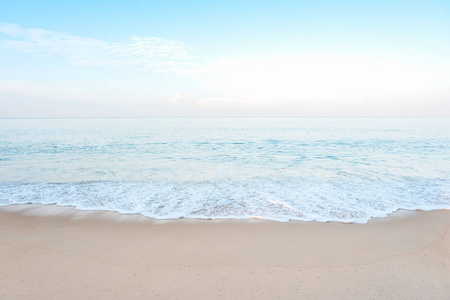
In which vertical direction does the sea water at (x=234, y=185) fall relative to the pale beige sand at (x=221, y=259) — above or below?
below

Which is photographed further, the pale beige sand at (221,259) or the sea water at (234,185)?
the sea water at (234,185)

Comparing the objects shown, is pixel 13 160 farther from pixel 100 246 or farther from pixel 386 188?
pixel 386 188

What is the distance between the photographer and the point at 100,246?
4602 millimetres

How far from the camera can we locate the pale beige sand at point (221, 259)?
3359 millimetres

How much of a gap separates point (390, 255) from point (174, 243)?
151 inches

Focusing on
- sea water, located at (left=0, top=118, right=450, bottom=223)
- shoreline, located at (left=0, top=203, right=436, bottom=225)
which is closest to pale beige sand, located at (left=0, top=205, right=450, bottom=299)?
shoreline, located at (left=0, top=203, right=436, bottom=225)

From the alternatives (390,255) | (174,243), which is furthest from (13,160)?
(390,255)

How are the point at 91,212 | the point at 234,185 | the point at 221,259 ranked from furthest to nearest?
the point at 234,185, the point at 91,212, the point at 221,259

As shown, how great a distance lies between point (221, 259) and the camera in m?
4.15

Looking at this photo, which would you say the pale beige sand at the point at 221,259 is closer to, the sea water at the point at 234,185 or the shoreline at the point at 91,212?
the shoreline at the point at 91,212

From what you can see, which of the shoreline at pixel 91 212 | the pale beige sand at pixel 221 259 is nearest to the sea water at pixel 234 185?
the shoreline at pixel 91 212

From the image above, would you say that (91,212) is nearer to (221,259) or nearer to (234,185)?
(221,259)

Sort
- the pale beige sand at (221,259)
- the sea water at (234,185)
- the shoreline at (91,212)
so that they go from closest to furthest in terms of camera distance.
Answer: the pale beige sand at (221,259) → the shoreline at (91,212) → the sea water at (234,185)

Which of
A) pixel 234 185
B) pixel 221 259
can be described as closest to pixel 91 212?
pixel 221 259
